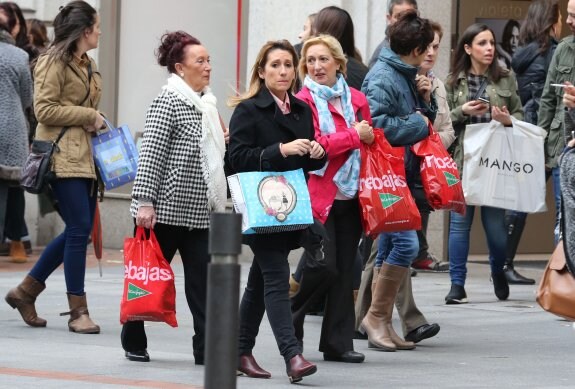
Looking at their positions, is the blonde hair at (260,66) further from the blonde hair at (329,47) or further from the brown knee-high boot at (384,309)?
the brown knee-high boot at (384,309)

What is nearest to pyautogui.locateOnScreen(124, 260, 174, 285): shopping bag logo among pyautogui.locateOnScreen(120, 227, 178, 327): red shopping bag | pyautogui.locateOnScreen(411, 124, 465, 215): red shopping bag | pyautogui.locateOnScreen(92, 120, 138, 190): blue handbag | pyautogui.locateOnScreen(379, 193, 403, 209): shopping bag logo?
pyautogui.locateOnScreen(120, 227, 178, 327): red shopping bag

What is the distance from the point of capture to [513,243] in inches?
504

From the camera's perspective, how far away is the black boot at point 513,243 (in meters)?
12.8

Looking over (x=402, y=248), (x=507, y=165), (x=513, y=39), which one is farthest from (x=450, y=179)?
(x=513, y=39)

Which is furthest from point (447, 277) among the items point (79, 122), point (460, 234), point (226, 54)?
point (79, 122)

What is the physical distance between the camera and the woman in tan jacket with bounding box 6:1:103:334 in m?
9.85

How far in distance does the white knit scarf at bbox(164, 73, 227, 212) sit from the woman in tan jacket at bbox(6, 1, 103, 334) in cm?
149

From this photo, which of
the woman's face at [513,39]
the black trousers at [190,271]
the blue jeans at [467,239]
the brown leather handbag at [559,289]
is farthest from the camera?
the woman's face at [513,39]

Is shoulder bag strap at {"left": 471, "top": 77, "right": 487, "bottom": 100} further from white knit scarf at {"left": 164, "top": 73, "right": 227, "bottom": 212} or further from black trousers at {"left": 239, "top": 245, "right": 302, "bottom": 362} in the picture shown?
black trousers at {"left": 239, "top": 245, "right": 302, "bottom": 362}

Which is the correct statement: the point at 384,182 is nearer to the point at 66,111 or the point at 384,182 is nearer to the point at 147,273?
the point at 147,273

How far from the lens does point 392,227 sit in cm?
880

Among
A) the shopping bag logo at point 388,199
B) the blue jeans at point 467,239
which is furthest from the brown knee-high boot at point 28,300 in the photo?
the blue jeans at point 467,239

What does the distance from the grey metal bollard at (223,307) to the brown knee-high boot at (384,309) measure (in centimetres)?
369

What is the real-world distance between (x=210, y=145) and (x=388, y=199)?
1073mm
